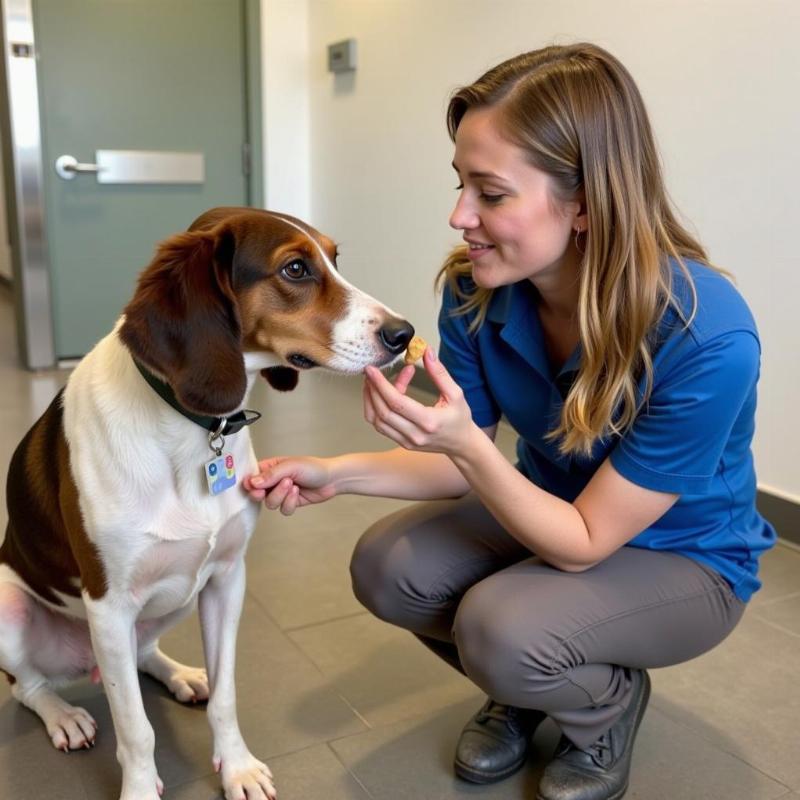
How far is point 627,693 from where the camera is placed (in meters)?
1.60

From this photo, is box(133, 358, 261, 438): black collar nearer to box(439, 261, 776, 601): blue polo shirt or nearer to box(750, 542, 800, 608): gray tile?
box(439, 261, 776, 601): blue polo shirt

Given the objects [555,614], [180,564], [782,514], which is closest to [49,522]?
[180,564]

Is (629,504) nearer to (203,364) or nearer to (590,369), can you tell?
(590,369)

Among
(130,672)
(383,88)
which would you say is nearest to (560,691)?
(130,672)

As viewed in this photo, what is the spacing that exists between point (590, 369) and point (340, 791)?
0.87 m

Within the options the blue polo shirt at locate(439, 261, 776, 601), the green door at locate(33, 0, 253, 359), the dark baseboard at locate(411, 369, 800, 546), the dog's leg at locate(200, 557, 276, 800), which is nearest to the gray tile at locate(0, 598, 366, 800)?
the dog's leg at locate(200, 557, 276, 800)

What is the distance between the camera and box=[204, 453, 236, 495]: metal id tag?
4.66 ft

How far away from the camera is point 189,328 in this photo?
50.8 inches

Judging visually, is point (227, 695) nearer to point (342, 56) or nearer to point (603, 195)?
point (603, 195)

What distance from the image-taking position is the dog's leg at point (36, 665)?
5.30 feet

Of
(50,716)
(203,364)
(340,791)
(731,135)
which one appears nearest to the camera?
(203,364)

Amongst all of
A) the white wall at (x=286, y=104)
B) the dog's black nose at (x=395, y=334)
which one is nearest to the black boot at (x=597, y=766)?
the dog's black nose at (x=395, y=334)

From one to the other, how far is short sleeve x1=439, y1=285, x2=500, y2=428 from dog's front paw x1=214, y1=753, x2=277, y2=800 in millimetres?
780

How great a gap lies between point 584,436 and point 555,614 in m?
0.30
